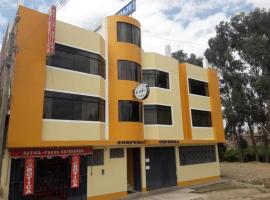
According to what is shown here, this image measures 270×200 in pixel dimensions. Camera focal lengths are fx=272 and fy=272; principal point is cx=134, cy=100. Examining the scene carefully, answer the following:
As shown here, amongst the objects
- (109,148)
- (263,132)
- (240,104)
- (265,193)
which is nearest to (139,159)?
(109,148)

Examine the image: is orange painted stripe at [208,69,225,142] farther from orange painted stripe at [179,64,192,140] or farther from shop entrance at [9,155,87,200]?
shop entrance at [9,155,87,200]

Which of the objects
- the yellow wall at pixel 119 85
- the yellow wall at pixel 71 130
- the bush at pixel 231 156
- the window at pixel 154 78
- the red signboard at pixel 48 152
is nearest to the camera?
the red signboard at pixel 48 152

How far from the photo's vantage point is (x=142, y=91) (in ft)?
62.5

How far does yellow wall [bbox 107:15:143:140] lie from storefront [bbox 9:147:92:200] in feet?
9.67

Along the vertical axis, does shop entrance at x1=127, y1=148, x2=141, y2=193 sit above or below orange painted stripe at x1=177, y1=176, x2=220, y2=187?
above

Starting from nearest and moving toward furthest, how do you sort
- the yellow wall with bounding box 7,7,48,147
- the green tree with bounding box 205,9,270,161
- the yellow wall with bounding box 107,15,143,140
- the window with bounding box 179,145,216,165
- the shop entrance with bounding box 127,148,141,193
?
the yellow wall with bounding box 7,7,48,147
the yellow wall with bounding box 107,15,143,140
the shop entrance with bounding box 127,148,141,193
the window with bounding box 179,145,216,165
the green tree with bounding box 205,9,270,161

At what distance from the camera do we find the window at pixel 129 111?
1942 centimetres

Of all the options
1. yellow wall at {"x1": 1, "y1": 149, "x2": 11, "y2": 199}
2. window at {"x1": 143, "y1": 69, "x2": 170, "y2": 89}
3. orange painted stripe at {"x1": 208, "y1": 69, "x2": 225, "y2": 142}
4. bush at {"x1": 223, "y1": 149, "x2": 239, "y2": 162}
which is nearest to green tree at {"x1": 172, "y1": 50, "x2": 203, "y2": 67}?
bush at {"x1": 223, "y1": 149, "x2": 239, "y2": 162}

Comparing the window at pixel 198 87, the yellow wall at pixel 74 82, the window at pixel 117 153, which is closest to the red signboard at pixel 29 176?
the yellow wall at pixel 74 82

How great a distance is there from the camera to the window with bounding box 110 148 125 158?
18.7 metres

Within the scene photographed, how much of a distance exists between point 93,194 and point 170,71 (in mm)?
12237

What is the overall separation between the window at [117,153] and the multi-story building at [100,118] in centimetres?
8

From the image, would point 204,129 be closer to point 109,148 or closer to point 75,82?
point 109,148

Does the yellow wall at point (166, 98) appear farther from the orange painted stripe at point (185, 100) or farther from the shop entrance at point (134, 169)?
the shop entrance at point (134, 169)
